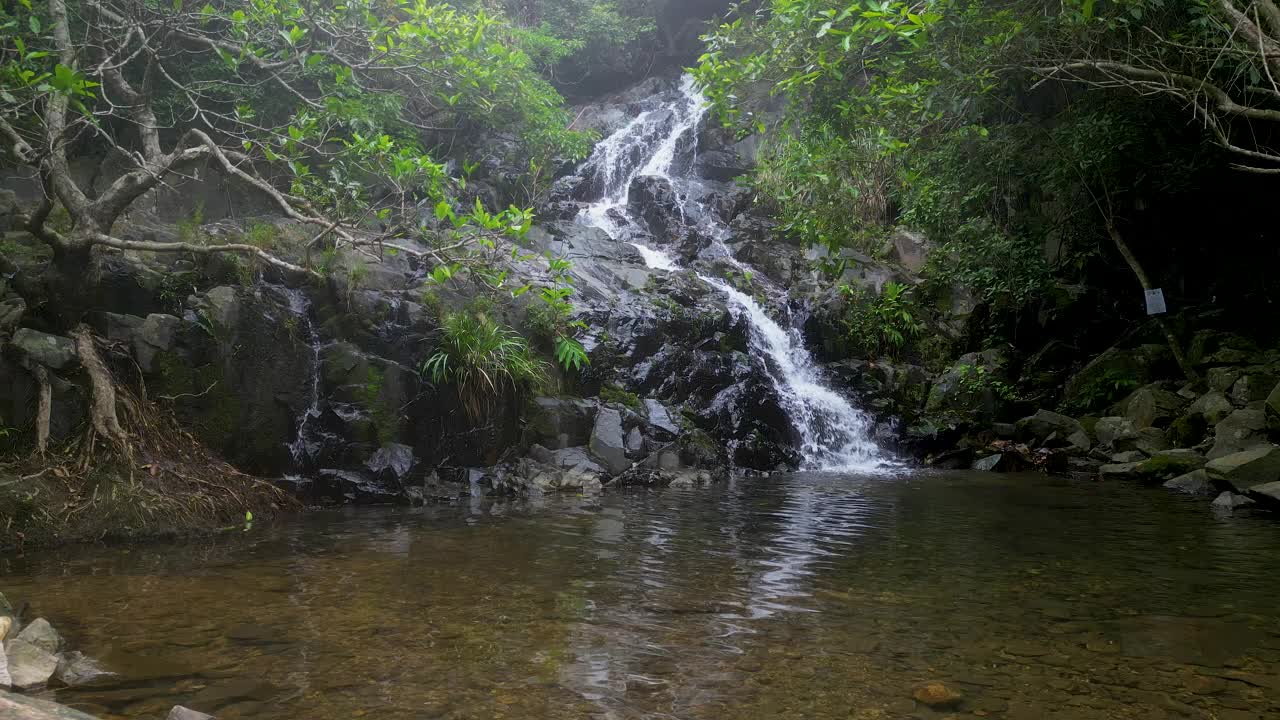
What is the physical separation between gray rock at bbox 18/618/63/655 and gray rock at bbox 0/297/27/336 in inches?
190

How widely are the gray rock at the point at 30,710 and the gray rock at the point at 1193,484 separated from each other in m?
9.99

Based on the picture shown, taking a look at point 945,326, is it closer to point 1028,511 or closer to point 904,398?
point 904,398

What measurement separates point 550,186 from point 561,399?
9.57 meters

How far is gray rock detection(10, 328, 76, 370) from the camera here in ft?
22.3

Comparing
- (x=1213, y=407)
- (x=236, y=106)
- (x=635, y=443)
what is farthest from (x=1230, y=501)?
(x=236, y=106)

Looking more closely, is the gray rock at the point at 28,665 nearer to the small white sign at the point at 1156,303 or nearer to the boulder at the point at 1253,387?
the boulder at the point at 1253,387

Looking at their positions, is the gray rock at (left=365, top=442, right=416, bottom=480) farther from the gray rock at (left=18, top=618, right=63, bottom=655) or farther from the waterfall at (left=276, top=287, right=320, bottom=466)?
the gray rock at (left=18, top=618, right=63, bottom=655)

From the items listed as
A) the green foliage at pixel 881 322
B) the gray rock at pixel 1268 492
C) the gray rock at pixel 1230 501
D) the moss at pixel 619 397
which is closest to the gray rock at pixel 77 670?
the moss at pixel 619 397

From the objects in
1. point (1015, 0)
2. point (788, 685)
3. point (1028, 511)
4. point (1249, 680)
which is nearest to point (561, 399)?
point (1028, 511)

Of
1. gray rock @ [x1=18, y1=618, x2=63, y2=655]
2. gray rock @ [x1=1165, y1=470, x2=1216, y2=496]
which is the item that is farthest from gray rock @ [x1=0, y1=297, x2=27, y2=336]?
gray rock @ [x1=1165, y1=470, x2=1216, y2=496]

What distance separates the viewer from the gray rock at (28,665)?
2.98 m

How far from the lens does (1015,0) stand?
7.28m

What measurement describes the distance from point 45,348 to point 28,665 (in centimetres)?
507

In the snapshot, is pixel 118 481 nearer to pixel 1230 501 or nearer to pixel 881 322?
pixel 1230 501
